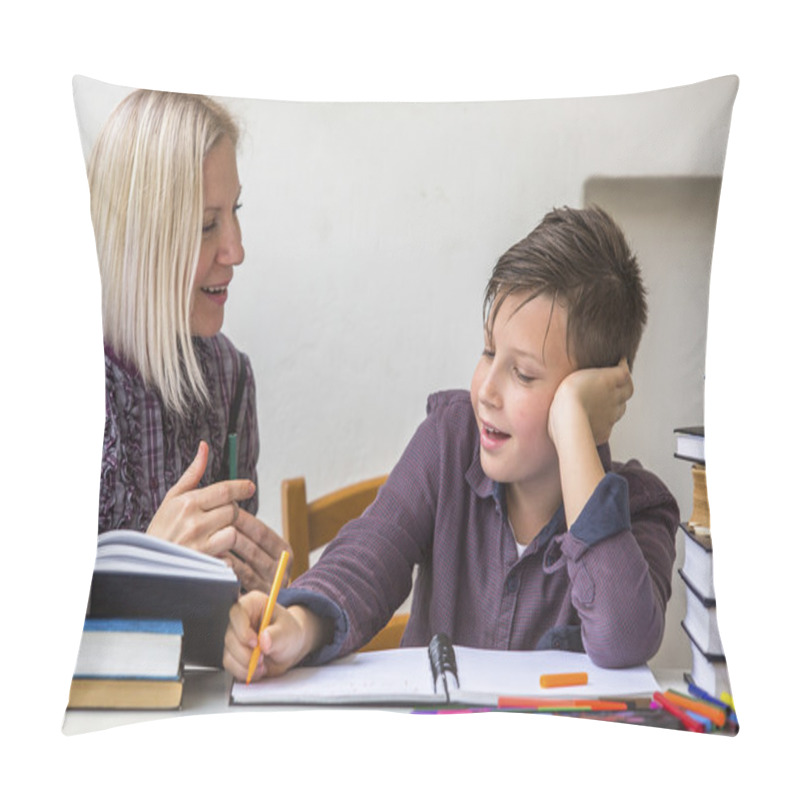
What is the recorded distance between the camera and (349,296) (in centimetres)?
170

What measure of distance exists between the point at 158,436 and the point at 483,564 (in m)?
0.51

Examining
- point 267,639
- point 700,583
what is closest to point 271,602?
point 267,639

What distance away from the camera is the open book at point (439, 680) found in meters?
1.65

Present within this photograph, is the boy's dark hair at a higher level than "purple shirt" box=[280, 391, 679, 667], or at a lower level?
higher

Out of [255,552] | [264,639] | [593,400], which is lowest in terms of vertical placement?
[264,639]

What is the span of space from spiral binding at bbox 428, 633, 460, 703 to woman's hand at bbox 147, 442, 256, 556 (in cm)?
33

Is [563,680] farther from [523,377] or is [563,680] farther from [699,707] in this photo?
[523,377]

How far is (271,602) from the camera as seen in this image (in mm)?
1707

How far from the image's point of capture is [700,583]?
170 cm


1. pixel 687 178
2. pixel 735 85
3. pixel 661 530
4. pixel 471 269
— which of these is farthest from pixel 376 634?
pixel 735 85

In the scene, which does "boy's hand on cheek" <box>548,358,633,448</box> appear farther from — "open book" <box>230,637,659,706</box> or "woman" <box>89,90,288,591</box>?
"woman" <box>89,90,288,591</box>

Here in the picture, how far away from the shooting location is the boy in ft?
5.50

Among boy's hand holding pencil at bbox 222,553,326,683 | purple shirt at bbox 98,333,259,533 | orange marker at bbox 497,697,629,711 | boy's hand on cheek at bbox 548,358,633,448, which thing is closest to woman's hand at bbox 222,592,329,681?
boy's hand holding pencil at bbox 222,553,326,683

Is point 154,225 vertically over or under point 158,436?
over
